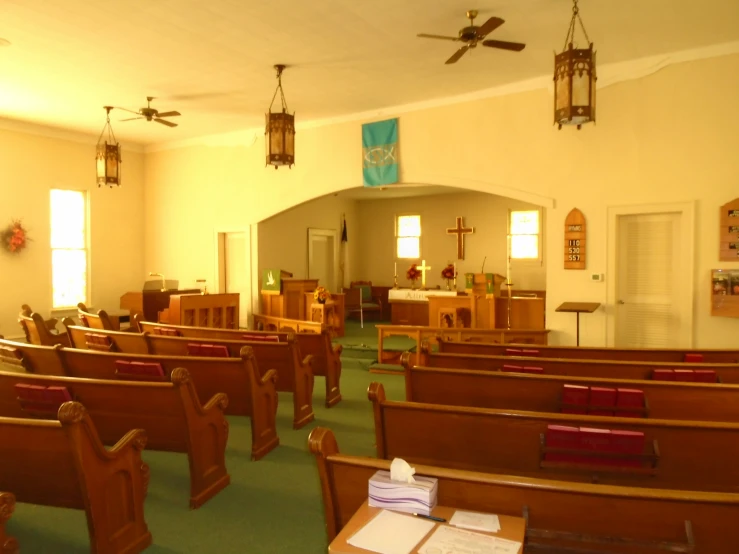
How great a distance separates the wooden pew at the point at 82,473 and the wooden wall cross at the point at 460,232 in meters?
9.82

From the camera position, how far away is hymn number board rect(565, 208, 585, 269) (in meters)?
6.71

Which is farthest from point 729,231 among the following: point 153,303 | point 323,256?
point 323,256

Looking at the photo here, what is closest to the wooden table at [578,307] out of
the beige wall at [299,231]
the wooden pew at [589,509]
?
the wooden pew at [589,509]

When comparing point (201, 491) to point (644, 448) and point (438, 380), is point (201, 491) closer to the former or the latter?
point (438, 380)

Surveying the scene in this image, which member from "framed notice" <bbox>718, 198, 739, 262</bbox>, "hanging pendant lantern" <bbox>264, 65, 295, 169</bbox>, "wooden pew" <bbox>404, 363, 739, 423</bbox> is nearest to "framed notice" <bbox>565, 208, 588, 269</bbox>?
"framed notice" <bbox>718, 198, 739, 262</bbox>

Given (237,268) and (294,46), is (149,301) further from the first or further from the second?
(294,46)

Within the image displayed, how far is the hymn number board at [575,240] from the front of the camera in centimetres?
671

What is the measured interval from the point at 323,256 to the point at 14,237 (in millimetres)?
6158

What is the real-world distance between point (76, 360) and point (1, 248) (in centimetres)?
582

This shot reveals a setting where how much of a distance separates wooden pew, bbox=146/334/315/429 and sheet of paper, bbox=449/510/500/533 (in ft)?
10.5

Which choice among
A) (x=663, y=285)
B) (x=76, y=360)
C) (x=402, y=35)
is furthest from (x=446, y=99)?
(x=76, y=360)

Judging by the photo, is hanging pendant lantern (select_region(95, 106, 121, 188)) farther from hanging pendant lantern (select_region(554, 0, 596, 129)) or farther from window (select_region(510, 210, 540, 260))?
window (select_region(510, 210, 540, 260))

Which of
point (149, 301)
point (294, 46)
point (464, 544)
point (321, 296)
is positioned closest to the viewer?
point (464, 544)

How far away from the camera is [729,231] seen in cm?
589
